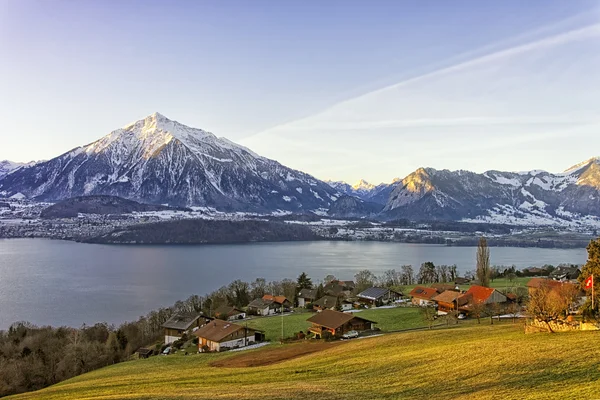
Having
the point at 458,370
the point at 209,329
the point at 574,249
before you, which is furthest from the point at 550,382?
the point at 574,249

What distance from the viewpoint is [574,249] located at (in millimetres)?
179250

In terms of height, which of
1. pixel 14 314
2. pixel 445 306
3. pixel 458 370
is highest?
pixel 458 370

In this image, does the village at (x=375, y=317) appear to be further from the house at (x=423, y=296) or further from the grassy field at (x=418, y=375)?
the grassy field at (x=418, y=375)

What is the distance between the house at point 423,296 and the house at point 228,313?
74.8 feet

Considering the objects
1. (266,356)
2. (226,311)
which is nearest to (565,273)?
(226,311)

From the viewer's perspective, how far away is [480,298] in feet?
158

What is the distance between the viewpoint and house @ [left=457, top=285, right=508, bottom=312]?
1861 inches

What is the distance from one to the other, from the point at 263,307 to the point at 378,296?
1608 cm

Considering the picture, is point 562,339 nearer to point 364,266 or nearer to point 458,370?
point 458,370

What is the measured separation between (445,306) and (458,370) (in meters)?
34.8

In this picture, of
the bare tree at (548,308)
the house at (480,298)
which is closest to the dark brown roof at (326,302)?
the house at (480,298)

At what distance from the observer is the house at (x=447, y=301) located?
49797 mm

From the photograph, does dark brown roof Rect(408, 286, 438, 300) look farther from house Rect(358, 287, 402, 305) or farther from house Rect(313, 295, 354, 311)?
house Rect(313, 295, 354, 311)

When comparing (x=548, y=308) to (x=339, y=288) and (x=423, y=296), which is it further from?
(x=339, y=288)
